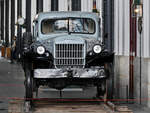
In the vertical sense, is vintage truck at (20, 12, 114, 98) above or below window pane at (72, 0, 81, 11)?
below

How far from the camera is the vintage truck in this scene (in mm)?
13602

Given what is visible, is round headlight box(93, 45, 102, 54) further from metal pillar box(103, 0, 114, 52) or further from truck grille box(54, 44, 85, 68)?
metal pillar box(103, 0, 114, 52)

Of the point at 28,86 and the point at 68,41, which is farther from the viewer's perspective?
the point at 68,41

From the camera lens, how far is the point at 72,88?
75.4 ft

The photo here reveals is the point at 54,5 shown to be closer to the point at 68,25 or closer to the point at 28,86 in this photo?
the point at 68,25

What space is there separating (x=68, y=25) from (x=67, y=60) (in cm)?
161

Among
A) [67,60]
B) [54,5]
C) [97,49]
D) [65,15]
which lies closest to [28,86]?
[67,60]

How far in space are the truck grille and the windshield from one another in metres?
1.29

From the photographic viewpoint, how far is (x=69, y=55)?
564 inches

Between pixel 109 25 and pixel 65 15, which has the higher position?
pixel 65 15

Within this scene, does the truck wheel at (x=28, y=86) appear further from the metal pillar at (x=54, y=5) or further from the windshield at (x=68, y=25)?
the metal pillar at (x=54, y=5)

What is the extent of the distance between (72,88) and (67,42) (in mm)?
8968

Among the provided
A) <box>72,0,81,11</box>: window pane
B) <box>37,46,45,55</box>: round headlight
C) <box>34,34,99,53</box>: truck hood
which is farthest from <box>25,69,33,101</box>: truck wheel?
<box>72,0,81,11</box>: window pane

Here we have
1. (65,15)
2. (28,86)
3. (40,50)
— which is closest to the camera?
(28,86)
